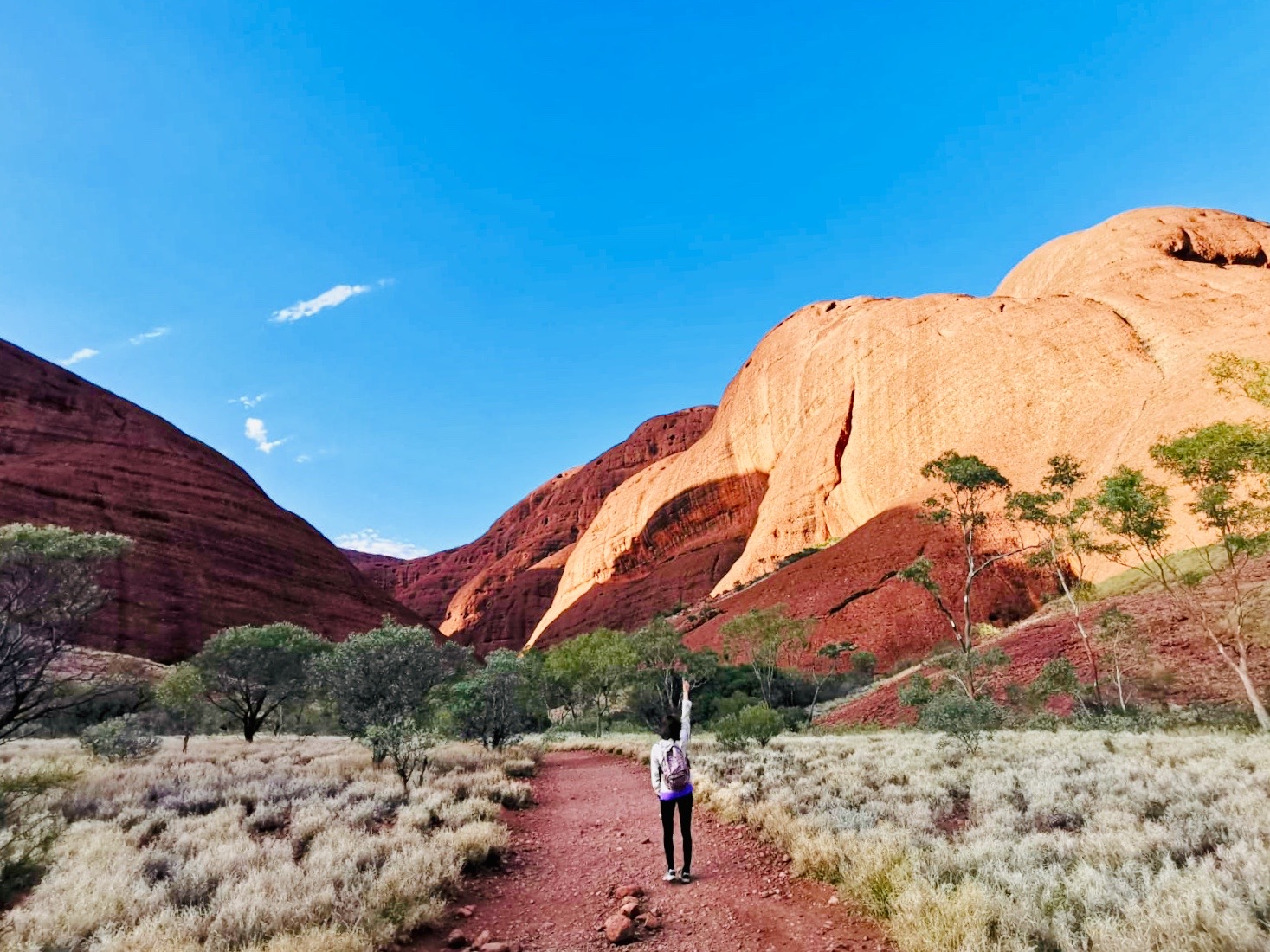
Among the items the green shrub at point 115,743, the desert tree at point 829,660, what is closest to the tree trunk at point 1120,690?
the desert tree at point 829,660

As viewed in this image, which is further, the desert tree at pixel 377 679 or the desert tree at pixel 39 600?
the desert tree at pixel 377 679

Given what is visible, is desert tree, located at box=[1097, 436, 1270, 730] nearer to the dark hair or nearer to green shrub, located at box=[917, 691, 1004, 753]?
green shrub, located at box=[917, 691, 1004, 753]

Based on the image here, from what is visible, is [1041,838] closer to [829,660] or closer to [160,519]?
[829,660]

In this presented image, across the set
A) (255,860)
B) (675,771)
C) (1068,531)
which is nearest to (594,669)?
(1068,531)

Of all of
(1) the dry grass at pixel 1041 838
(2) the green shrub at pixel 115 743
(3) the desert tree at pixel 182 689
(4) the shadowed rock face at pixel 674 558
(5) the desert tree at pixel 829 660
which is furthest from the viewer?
(4) the shadowed rock face at pixel 674 558

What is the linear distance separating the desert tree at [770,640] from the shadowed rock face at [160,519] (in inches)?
1666

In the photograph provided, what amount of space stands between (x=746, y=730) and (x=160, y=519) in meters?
64.1

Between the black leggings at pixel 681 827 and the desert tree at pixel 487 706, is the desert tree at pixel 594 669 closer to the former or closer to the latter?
the desert tree at pixel 487 706

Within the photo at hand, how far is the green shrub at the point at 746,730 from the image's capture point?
16797 mm

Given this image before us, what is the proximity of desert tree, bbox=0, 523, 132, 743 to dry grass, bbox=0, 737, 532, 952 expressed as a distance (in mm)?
4205

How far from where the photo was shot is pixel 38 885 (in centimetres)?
609

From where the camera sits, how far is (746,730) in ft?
58.2

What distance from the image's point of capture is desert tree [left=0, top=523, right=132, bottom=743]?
1519cm

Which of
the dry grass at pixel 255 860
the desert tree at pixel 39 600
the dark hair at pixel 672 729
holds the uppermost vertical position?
the desert tree at pixel 39 600
